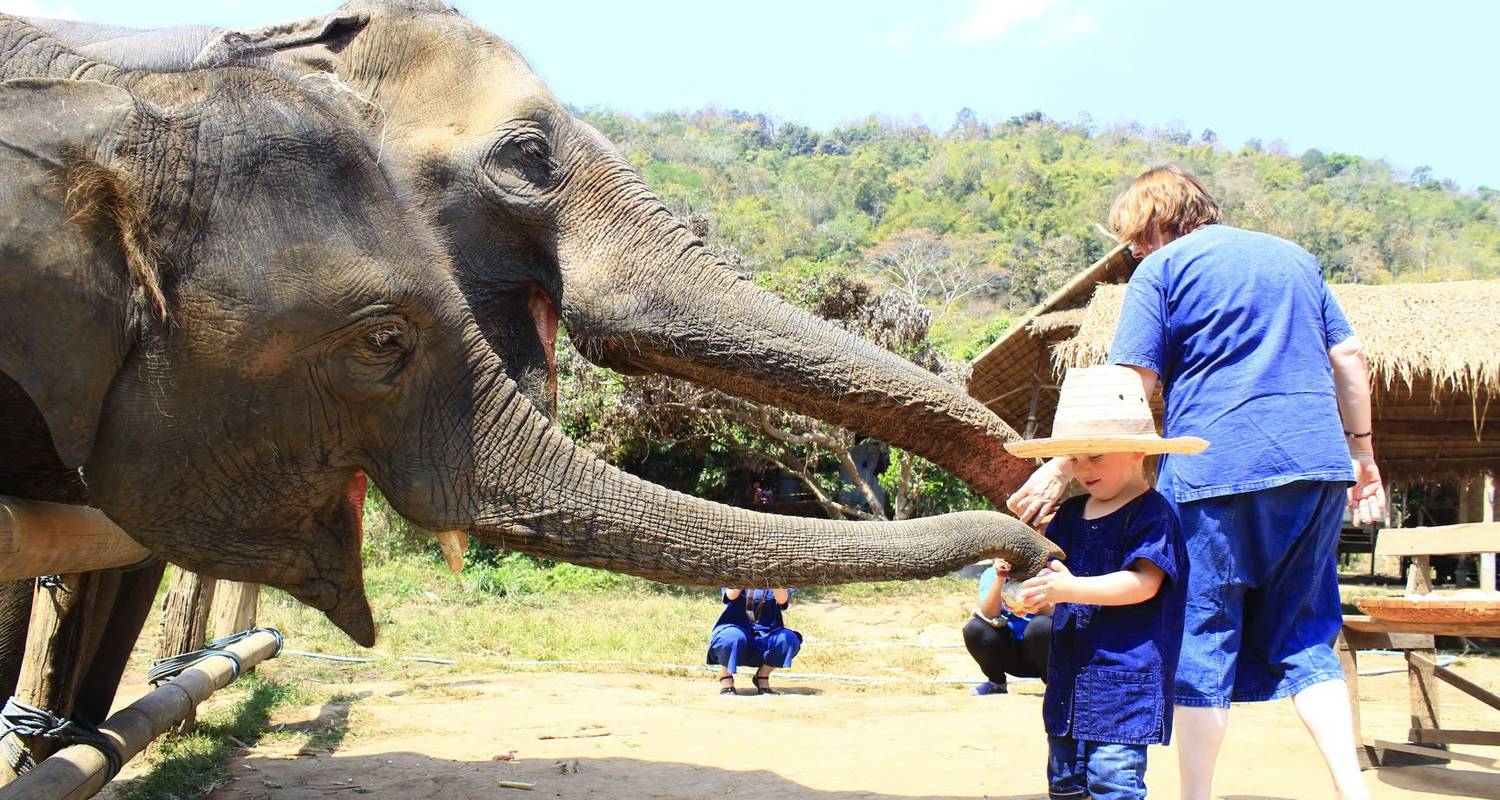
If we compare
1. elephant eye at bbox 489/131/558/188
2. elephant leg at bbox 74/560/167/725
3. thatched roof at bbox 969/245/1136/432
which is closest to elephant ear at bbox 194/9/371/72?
elephant eye at bbox 489/131/558/188

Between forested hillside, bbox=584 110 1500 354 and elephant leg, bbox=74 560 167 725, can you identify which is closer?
elephant leg, bbox=74 560 167 725

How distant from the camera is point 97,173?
2.61 metres

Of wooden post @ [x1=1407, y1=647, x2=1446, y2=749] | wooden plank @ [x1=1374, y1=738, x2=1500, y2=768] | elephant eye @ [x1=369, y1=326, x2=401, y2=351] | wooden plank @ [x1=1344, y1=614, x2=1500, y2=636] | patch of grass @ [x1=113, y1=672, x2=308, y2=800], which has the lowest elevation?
patch of grass @ [x1=113, y1=672, x2=308, y2=800]

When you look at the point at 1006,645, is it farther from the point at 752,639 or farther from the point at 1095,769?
the point at 1095,769

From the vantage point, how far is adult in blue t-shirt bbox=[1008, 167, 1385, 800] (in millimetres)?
3217

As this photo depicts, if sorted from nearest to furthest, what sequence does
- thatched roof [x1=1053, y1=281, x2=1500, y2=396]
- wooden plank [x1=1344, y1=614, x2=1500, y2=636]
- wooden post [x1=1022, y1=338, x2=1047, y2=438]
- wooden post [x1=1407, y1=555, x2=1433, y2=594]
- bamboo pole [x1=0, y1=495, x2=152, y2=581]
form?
bamboo pole [x1=0, y1=495, x2=152, y2=581] < wooden plank [x1=1344, y1=614, x2=1500, y2=636] < wooden post [x1=1407, y1=555, x2=1433, y2=594] < thatched roof [x1=1053, y1=281, x2=1500, y2=396] < wooden post [x1=1022, y1=338, x2=1047, y2=438]

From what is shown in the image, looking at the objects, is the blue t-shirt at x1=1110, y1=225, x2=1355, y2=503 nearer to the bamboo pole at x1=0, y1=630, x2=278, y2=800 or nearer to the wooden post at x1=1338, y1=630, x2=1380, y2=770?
the wooden post at x1=1338, y1=630, x2=1380, y2=770

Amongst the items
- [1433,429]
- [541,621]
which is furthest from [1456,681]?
[1433,429]

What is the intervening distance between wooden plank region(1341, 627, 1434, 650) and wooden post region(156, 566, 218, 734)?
5.36 metres

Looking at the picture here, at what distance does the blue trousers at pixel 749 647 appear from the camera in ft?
26.5

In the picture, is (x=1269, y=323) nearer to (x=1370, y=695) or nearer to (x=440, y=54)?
(x=440, y=54)

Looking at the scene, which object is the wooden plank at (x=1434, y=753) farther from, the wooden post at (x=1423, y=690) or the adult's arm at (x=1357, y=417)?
the adult's arm at (x=1357, y=417)

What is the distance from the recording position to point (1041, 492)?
323 cm

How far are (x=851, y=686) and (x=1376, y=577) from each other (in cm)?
1402
